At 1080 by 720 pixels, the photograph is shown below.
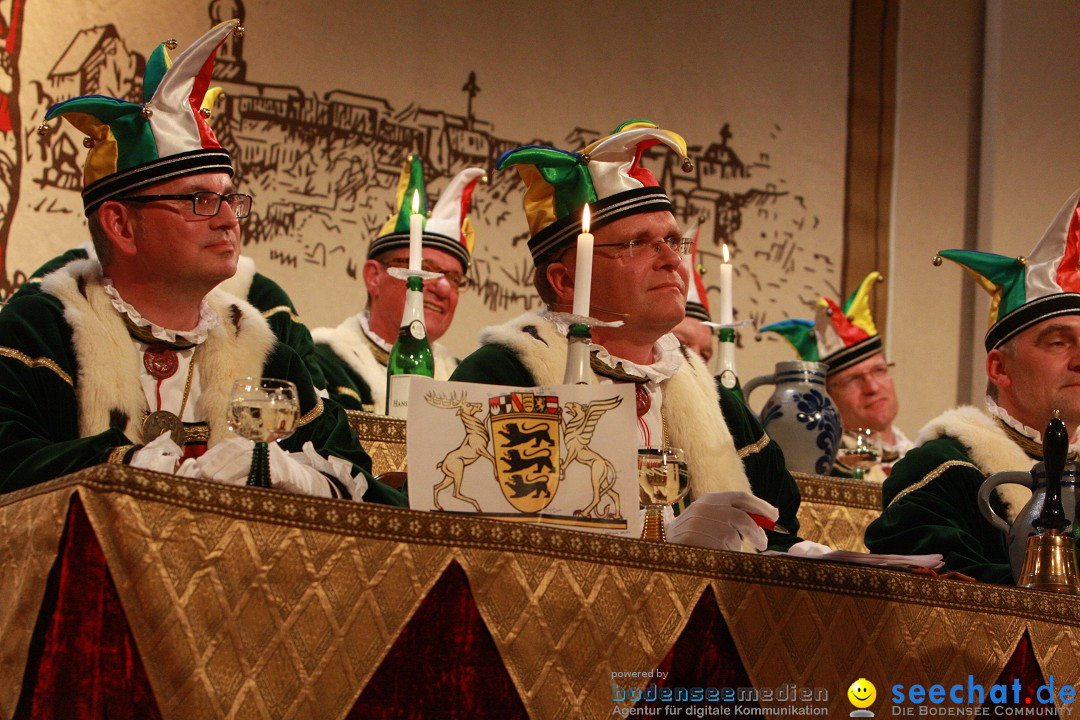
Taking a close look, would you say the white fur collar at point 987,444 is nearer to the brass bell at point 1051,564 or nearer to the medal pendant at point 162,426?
the brass bell at point 1051,564

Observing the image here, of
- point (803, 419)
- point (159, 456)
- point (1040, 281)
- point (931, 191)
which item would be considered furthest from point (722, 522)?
point (931, 191)

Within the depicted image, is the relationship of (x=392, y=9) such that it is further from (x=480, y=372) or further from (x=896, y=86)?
(x=480, y=372)

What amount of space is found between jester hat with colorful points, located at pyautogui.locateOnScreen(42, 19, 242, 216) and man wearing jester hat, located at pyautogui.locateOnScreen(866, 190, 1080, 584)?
177 cm

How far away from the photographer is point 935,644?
2.27 metres

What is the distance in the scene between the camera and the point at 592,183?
3.23 meters

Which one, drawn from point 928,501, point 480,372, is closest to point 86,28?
point 480,372

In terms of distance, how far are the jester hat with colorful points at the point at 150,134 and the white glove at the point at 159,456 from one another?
81cm

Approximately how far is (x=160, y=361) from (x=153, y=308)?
111mm

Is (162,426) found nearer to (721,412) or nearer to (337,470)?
(337,470)

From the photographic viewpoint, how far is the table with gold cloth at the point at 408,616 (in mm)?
1713

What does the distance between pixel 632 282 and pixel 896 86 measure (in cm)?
471

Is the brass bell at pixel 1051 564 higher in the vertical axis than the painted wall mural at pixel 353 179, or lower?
lower

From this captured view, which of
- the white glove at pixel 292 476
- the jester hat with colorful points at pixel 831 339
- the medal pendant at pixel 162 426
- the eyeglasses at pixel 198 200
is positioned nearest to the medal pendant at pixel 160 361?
the medal pendant at pixel 162 426

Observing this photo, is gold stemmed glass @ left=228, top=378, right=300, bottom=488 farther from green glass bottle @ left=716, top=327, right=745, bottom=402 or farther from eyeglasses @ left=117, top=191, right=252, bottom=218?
green glass bottle @ left=716, top=327, right=745, bottom=402
